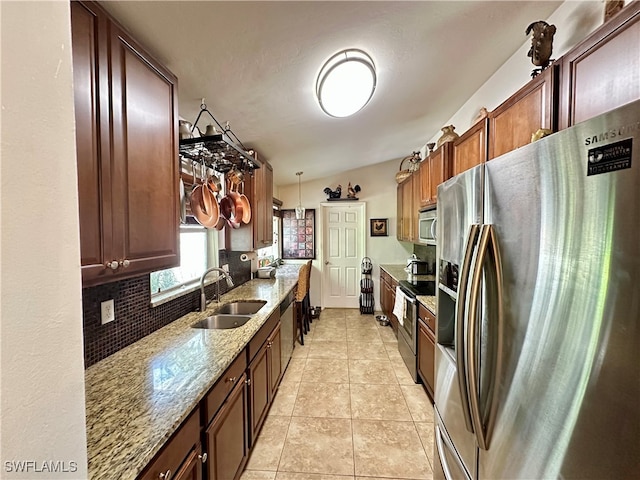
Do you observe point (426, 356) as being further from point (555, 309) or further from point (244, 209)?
point (244, 209)

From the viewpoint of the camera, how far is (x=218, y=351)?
1.37 meters

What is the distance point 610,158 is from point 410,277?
10.6 ft

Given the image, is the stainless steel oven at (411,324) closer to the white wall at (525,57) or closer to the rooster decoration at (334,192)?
the white wall at (525,57)

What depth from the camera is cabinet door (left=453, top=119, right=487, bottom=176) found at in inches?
70.1

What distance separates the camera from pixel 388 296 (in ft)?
13.8

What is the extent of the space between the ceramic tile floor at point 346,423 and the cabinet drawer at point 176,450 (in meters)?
0.91

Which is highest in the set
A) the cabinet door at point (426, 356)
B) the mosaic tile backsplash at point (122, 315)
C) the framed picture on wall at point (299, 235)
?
the framed picture on wall at point (299, 235)

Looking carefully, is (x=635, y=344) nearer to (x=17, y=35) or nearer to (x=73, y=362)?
(x=73, y=362)

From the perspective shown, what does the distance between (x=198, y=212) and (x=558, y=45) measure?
248 cm

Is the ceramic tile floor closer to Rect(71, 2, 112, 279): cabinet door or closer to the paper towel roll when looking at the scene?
the paper towel roll

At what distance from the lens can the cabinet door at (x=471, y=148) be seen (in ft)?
5.84

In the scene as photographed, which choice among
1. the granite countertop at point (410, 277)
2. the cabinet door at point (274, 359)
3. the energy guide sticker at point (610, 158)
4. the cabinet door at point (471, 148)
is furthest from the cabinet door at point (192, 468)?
the cabinet door at point (471, 148)

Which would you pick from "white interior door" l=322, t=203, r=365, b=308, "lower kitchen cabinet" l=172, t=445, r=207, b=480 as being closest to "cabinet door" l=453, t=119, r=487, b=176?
"lower kitchen cabinet" l=172, t=445, r=207, b=480

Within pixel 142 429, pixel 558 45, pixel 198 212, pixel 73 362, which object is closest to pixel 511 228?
pixel 73 362
